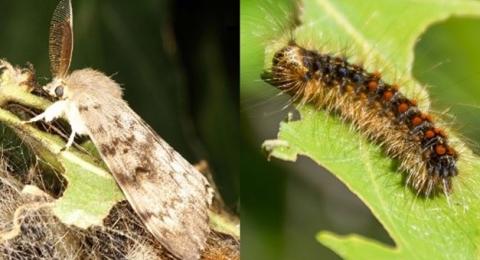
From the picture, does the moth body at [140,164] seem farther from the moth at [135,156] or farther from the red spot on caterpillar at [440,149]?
the red spot on caterpillar at [440,149]

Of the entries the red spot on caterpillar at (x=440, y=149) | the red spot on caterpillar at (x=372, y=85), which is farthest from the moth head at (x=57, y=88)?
the red spot on caterpillar at (x=440, y=149)

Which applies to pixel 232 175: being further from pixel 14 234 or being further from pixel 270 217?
pixel 14 234

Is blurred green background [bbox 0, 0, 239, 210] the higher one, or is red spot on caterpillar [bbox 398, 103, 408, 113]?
red spot on caterpillar [bbox 398, 103, 408, 113]

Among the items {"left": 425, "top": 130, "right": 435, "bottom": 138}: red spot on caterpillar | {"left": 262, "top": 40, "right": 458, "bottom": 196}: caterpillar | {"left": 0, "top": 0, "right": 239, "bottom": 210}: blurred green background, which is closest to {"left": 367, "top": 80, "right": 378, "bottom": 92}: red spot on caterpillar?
{"left": 262, "top": 40, "right": 458, "bottom": 196}: caterpillar

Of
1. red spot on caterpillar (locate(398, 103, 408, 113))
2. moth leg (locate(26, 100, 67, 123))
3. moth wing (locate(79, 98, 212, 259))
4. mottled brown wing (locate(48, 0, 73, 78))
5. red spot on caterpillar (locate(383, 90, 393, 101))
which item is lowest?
moth wing (locate(79, 98, 212, 259))

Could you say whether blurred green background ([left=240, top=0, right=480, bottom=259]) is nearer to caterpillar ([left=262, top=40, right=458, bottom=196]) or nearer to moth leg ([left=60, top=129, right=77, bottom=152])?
caterpillar ([left=262, top=40, right=458, bottom=196])

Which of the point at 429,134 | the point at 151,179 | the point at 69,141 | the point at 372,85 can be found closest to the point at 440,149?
the point at 429,134
